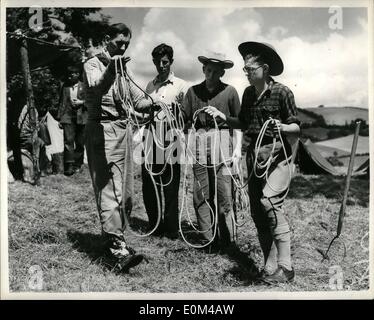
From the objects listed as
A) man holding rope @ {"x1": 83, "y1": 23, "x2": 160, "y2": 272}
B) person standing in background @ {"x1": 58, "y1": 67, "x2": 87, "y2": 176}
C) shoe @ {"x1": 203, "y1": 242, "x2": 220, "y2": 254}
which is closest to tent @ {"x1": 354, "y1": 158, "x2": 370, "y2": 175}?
shoe @ {"x1": 203, "y1": 242, "x2": 220, "y2": 254}

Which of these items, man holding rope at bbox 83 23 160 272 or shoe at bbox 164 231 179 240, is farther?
shoe at bbox 164 231 179 240

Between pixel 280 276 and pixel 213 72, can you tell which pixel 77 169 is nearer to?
pixel 213 72

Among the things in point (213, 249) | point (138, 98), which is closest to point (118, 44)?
point (138, 98)

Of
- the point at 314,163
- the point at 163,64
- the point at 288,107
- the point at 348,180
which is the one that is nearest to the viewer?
the point at 288,107

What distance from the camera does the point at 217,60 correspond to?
445 cm

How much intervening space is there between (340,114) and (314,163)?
108 centimetres

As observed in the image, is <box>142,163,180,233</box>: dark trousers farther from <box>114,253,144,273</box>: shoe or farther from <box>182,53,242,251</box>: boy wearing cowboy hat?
<box>114,253,144,273</box>: shoe

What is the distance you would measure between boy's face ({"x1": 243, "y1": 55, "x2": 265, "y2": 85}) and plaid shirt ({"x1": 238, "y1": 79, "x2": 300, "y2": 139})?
7 centimetres

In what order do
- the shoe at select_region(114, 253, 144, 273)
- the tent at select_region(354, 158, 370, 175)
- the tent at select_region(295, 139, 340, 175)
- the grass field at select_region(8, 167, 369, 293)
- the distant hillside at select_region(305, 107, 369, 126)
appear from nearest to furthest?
the shoe at select_region(114, 253, 144, 273), the grass field at select_region(8, 167, 369, 293), the distant hillside at select_region(305, 107, 369, 126), the tent at select_region(354, 158, 370, 175), the tent at select_region(295, 139, 340, 175)

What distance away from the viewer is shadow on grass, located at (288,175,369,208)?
16.1 ft

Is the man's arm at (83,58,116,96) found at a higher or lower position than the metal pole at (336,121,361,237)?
higher

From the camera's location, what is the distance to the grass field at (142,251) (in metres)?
4.36

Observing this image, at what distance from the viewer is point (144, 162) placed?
4.64m

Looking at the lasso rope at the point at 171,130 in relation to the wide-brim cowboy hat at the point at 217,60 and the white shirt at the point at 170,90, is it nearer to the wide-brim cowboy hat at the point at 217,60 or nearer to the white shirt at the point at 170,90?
the white shirt at the point at 170,90
